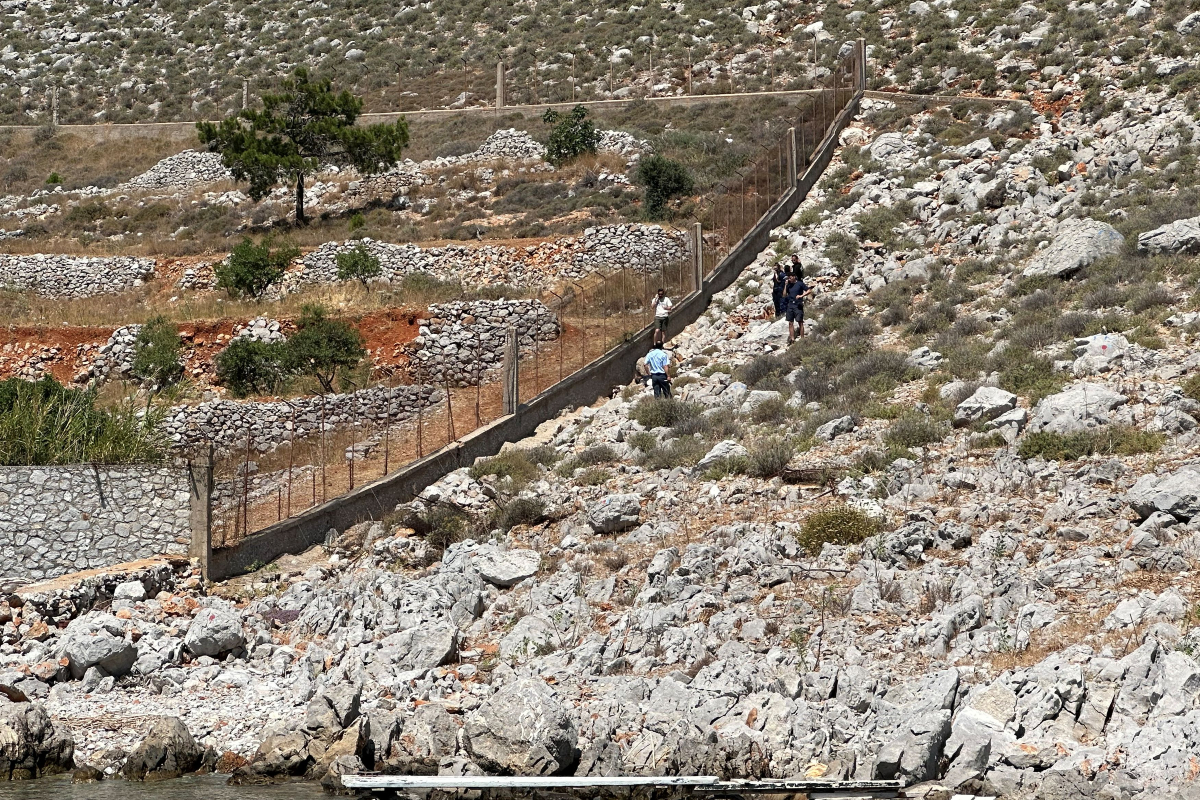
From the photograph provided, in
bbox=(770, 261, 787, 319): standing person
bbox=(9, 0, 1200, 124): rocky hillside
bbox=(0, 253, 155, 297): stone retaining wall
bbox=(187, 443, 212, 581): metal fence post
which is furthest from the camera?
bbox=(0, 253, 155, 297): stone retaining wall

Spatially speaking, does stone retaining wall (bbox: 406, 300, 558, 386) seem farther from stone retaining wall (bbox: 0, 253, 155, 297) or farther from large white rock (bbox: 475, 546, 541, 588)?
stone retaining wall (bbox: 0, 253, 155, 297)

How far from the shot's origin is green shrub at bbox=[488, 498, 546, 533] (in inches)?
953

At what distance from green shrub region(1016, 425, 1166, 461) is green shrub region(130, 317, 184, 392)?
20.6 meters

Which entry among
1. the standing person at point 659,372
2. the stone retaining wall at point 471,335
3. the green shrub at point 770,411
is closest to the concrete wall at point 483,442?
the standing person at point 659,372

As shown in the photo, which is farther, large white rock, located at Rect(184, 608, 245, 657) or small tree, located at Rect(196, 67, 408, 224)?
small tree, located at Rect(196, 67, 408, 224)

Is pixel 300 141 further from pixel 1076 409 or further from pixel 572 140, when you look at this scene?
pixel 1076 409

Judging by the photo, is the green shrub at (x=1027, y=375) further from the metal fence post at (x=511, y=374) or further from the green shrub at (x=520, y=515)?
the metal fence post at (x=511, y=374)

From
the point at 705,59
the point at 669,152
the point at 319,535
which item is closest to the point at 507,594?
the point at 319,535

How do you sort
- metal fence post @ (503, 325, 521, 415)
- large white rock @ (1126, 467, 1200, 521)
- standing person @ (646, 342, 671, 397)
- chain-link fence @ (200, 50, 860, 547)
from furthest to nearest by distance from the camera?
standing person @ (646, 342, 671, 397)
metal fence post @ (503, 325, 521, 415)
chain-link fence @ (200, 50, 860, 547)
large white rock @ (1126, 467, 1200, 521)

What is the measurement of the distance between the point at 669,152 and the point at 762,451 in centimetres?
2451

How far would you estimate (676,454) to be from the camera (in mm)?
25391

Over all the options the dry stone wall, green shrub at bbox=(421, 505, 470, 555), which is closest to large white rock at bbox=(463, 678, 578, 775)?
green shrub at bbox=(421, 505, 470, 555)

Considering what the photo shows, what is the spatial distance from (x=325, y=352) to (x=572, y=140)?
18.8m

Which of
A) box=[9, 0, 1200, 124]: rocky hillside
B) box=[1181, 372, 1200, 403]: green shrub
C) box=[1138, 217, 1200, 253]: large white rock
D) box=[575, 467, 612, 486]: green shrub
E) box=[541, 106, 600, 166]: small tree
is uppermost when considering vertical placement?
box=[9, 0, 1200, 124]: rocky hillside
